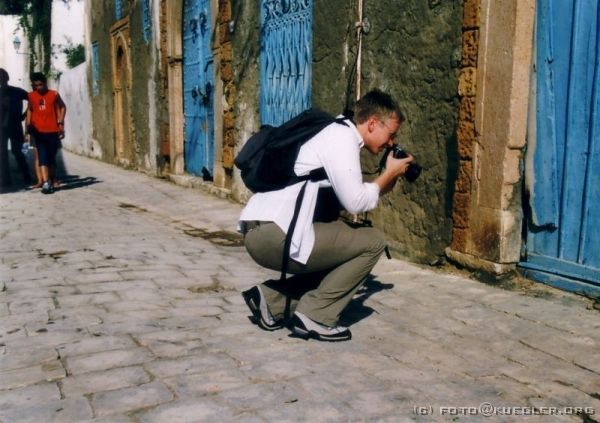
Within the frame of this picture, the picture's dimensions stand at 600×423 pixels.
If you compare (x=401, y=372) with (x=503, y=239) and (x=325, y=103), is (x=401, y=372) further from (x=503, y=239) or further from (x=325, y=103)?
(x=325, y=103)

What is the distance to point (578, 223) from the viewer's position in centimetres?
433

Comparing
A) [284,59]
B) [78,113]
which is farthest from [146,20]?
[78,113]

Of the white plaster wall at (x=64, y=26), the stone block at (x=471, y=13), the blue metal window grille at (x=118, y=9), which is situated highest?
the white plaster wall at (x=64, y=26)

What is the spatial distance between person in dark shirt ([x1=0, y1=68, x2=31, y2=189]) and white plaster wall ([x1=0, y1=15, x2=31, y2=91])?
23.3 metres

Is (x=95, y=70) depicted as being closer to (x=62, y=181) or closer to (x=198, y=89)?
(x=62, y=181)

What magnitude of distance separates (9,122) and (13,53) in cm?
2655

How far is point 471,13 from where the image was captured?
475 centimetres

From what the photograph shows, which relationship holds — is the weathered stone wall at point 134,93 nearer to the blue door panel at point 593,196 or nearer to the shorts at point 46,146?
the shorts at point 46,146

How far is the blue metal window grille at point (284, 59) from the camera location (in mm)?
7273

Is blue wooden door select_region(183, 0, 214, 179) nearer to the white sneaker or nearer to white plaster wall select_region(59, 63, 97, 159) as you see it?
the white sneaker

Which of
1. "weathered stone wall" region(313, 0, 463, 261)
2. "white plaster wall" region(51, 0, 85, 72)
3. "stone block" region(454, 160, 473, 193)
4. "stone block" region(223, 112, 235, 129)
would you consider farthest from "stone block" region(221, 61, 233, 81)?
"white plaster wall" region(51, 0, 85, 72)

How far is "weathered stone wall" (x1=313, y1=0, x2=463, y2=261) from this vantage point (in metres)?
5.05

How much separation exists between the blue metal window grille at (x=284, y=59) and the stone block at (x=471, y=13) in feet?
8.41

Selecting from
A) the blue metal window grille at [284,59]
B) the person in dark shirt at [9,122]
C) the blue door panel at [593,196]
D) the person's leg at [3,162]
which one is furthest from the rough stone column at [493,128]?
the person's leg at [3,162]
